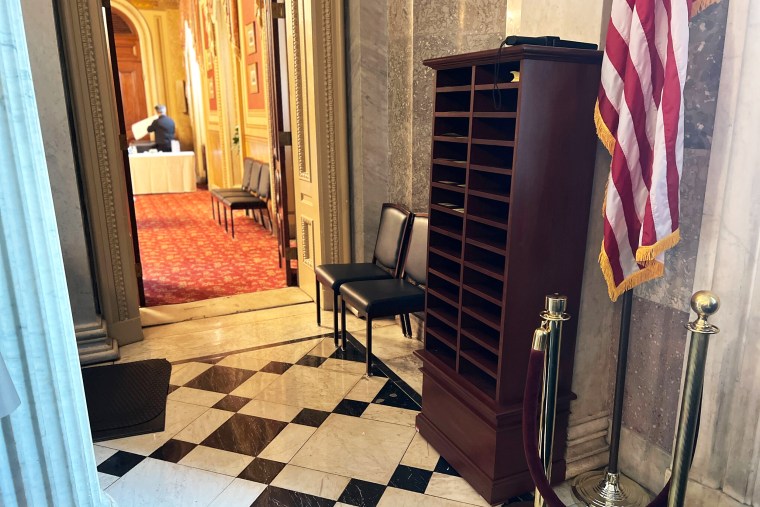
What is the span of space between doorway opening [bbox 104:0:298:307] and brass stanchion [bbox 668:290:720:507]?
402 cm

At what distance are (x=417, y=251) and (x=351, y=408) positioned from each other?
3.67 ft

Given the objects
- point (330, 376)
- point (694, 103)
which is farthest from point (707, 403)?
point (330, 376)

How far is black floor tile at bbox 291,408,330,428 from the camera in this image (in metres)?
3.07

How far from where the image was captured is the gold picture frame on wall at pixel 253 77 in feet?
24.1

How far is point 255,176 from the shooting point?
7.50 metres

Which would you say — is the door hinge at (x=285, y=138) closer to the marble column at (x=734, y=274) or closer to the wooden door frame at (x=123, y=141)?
the wooden door frame at (x=123, y=141)

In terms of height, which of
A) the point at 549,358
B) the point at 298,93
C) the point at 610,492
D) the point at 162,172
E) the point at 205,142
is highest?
the point at 298,93

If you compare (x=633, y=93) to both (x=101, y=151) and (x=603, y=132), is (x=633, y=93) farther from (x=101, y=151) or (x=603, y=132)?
(x=101, y=151)

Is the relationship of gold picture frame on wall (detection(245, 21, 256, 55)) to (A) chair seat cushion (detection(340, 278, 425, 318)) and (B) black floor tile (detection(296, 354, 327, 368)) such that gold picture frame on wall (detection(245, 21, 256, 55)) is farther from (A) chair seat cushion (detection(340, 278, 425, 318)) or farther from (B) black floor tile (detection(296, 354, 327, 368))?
(B) black floor tile (detection(296, 354, 327, 368))

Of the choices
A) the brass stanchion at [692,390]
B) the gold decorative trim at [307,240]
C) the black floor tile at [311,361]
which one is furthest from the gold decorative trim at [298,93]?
the brass stanchion at [692,390]

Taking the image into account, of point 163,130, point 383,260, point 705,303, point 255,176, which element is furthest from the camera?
point 163,130

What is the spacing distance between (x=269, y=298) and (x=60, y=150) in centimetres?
216

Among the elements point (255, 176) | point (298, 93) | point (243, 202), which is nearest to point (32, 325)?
point (298, 93)

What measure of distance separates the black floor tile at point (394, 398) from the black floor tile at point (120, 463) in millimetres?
1294
